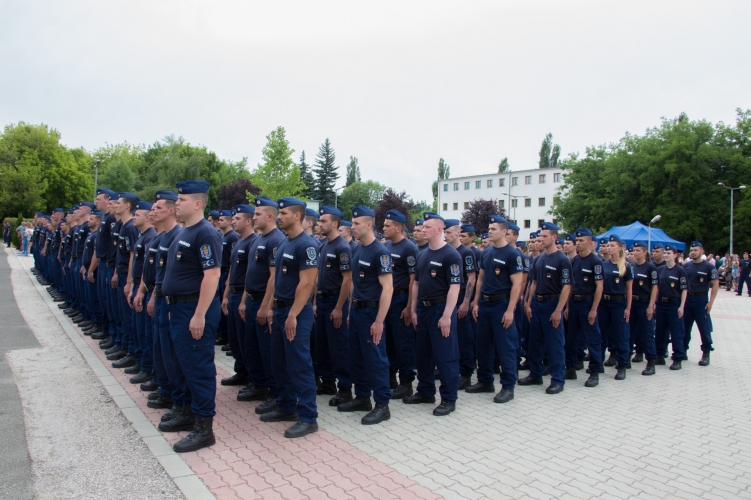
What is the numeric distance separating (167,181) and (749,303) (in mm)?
60065

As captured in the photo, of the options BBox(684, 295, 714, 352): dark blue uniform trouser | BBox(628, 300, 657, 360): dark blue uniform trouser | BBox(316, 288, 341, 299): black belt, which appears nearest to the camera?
BBox(316, 288, 341, 299): black belt

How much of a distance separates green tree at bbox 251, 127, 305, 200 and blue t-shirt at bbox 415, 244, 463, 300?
3936 centimetres

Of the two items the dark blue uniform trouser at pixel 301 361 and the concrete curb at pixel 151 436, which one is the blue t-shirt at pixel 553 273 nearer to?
the dark blue uniform trouser at pixel 301 361

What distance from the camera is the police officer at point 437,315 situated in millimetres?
5543

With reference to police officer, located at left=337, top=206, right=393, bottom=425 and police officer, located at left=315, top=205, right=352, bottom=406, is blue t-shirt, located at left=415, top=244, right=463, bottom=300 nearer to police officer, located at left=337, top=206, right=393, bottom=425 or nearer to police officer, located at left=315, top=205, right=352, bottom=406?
police officer, located at left=337, top=206, right=393, bottom=425

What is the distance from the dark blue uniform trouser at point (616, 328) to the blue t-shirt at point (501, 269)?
8.09 ft

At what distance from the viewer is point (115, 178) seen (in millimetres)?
60906

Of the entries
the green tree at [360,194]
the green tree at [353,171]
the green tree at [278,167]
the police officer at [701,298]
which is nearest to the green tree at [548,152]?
the green tree at [360,194]

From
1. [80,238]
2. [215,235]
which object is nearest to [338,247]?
[215,235]

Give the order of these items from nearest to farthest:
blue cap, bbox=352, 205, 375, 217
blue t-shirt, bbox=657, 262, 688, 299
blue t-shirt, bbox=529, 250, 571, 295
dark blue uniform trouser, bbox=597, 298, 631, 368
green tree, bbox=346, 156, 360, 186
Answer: blue cap, bbox=352, 205, 375, 217, blue t-shirt, bbox=529, 250, 571, 295, dark blue uniform trouser, bbox=597, 298, 631, 368, blue t-shirt, bbox=657, 262, 688, 299, green tree, bbox=346, 156, 360, 186

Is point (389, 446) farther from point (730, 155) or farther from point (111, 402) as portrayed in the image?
point (730, 155)

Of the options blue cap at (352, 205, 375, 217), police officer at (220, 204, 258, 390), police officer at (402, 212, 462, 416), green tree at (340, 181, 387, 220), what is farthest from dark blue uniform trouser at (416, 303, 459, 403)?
green tree at (340, 181, 387, 220)

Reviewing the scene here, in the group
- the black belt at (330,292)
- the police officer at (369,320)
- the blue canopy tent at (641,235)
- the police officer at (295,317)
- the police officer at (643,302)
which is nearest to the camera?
the police officer at (295,317)

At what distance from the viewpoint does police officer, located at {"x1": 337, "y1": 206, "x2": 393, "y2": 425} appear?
206 inches
